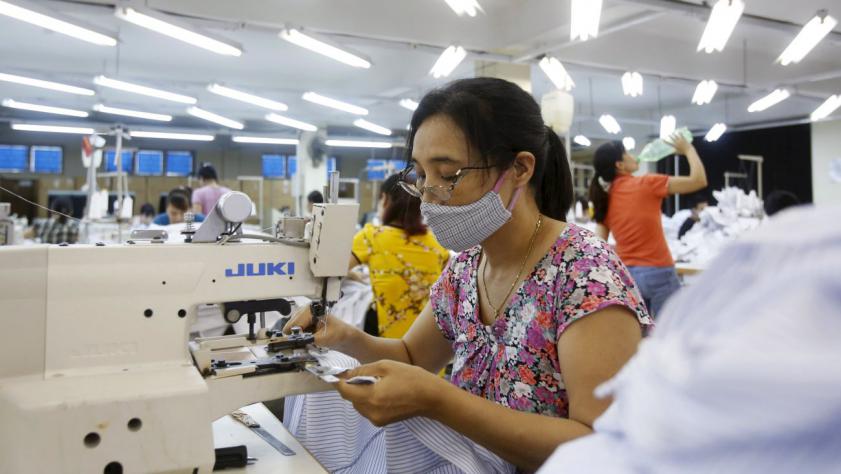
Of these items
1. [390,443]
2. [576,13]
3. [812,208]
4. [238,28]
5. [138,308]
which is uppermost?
[238,28]

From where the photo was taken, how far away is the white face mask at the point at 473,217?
4.23 ft

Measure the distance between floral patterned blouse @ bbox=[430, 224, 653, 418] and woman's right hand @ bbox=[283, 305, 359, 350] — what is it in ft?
1.01

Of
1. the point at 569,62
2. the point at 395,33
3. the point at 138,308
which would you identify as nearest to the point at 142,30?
the point at 395,33

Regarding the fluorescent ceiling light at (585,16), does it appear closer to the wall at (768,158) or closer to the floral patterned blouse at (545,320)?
the floral patterned blouse at (545,320)

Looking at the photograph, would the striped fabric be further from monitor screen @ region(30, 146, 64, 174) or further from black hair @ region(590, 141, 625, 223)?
monitor screen @ region(30, 146, 64, 174)

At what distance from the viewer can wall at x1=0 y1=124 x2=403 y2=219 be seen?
12438mm

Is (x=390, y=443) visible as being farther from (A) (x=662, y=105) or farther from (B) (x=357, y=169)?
(B) (x=357, y=169)

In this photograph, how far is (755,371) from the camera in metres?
0.36

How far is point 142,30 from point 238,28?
2.31 metres

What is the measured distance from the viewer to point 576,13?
378cm

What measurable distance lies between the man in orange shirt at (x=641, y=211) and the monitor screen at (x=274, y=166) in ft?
39.5

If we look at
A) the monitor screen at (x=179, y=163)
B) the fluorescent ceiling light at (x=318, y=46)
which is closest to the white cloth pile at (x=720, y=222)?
the fluorescent ceiling light at (x=318, y=46)

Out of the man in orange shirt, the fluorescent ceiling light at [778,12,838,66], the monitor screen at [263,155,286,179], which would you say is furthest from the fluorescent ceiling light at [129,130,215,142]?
the fluorescent ceiling light at [778,12,838,66]

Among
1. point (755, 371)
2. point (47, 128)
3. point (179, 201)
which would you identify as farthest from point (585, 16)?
point (47, 128)
